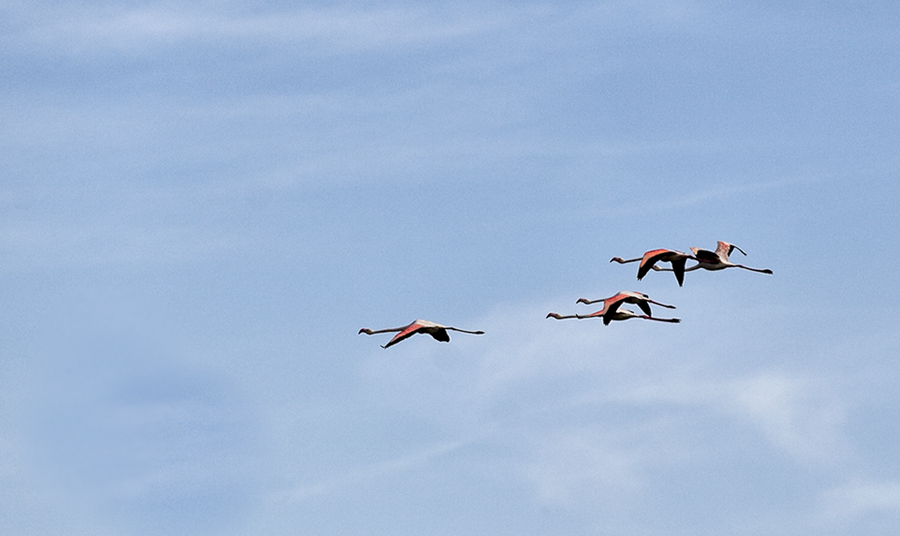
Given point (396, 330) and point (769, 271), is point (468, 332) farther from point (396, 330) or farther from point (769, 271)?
point (769, 271)

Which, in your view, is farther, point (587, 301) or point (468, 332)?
point (587, 301)

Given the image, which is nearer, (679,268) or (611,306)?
(679,268)

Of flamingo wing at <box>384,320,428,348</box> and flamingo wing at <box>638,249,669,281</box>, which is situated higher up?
flamingo wing at <box>638,249,669,281</box>

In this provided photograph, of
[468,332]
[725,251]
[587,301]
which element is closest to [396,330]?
[468,332]

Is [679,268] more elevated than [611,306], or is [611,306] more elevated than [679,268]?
[679,268]

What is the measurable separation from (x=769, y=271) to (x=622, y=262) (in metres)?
8.14

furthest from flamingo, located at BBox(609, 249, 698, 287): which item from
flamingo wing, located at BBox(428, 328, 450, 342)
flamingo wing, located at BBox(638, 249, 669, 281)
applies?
flamingo wing, located at BBox(428, 328, 450, 342)

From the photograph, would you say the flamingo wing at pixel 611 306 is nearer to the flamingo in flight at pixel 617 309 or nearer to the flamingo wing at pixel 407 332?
the flamingo in flight at pixel 617 309

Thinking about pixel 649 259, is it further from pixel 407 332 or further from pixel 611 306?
pixel 407 332

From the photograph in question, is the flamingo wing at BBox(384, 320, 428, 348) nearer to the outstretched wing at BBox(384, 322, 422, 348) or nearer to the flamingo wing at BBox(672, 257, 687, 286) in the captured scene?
the outstretched wing at BBox(384, 322, 422, 348)

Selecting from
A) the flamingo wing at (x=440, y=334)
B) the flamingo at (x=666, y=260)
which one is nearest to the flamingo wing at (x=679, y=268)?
the flamingo at (x=666, y=260)

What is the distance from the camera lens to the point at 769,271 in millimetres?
88875

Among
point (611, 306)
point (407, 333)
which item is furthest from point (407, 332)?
point (611, 306)

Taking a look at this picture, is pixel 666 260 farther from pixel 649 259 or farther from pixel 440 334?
pixel 440 334
